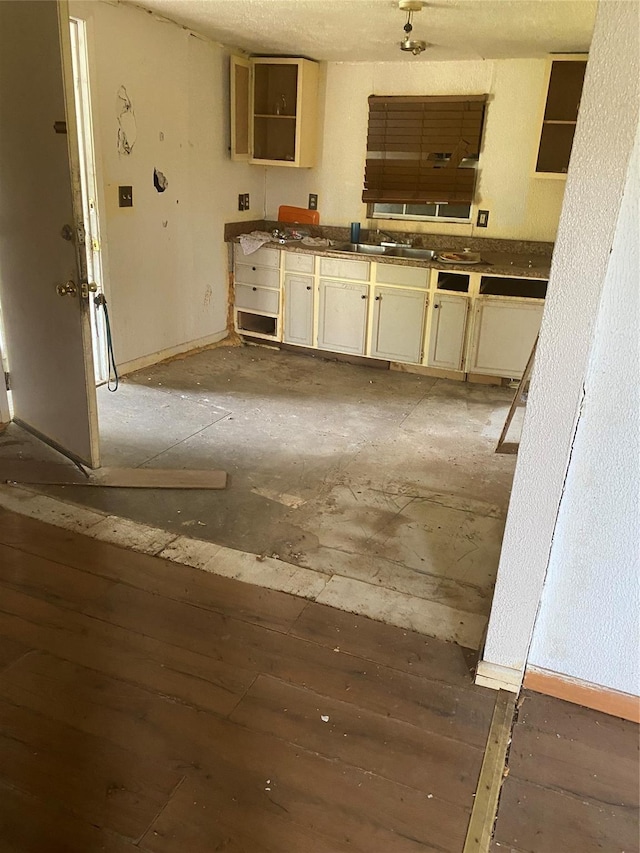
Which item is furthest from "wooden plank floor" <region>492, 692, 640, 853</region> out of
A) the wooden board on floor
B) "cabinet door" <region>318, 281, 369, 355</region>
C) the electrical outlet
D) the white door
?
the electrical outlet


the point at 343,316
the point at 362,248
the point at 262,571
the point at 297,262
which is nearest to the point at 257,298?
the point at 297,262

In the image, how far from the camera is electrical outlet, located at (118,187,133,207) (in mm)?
4078

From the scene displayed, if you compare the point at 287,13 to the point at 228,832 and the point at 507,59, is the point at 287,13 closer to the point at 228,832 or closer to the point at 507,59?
the point at 507,59

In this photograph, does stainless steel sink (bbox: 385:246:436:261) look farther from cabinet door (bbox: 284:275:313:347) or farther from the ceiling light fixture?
the ceiling light fixture

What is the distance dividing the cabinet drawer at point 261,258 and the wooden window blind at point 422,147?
88 centimetres

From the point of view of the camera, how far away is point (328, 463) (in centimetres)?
326

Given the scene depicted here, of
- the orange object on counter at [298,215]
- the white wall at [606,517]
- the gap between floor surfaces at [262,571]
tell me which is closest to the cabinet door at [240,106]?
the orange object on counter at [298,215]

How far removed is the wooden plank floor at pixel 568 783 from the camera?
57.7 inches

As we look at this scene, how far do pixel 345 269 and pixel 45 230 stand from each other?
246 centimetres

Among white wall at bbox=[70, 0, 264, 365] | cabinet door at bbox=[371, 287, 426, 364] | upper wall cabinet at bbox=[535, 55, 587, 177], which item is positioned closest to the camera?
white wall at bbox=[70, 0, 264, 365]

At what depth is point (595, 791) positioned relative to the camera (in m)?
1.58

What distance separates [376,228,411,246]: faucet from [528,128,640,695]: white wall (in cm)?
370

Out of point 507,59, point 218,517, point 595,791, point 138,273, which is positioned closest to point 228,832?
point 595,791

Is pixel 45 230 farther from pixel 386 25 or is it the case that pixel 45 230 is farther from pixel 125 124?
pixel 386 25
